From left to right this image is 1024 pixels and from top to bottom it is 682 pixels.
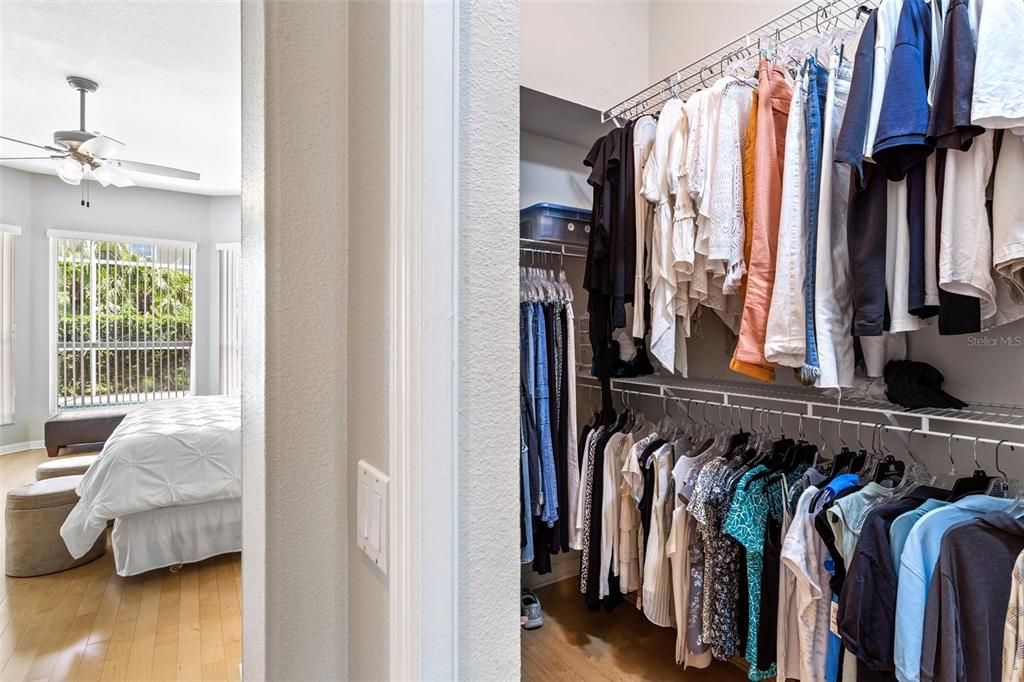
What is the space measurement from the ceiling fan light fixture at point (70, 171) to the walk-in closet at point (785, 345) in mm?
1960

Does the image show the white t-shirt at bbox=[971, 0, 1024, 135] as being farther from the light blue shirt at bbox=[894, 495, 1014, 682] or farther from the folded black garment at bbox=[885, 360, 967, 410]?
the light blue shirt at bbox=[894, 495, 1014, 682]

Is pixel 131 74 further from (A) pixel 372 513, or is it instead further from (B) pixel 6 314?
(A) pixel 372 513

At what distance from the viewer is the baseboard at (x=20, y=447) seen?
5.21 ft

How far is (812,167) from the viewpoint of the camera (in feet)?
4.14

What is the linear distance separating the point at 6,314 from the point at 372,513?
2.00m

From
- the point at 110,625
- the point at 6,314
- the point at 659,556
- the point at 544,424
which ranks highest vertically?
the point at 6,314

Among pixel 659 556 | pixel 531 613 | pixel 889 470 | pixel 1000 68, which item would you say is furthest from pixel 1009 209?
pixel 531 613

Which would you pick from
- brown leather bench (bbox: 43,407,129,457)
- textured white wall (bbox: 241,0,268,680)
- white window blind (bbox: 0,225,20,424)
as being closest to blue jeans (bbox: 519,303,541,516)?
textured white wall (bbox: 241,0,268,680)

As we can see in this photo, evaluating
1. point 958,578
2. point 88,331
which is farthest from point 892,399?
point 88,331

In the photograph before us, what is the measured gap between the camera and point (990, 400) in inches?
53.5

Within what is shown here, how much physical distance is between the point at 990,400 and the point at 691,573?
990mm

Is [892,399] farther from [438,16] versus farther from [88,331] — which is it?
[88,331]

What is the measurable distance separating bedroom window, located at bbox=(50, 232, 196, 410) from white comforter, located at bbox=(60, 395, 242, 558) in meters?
0.47

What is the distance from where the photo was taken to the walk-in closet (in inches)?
40.2
